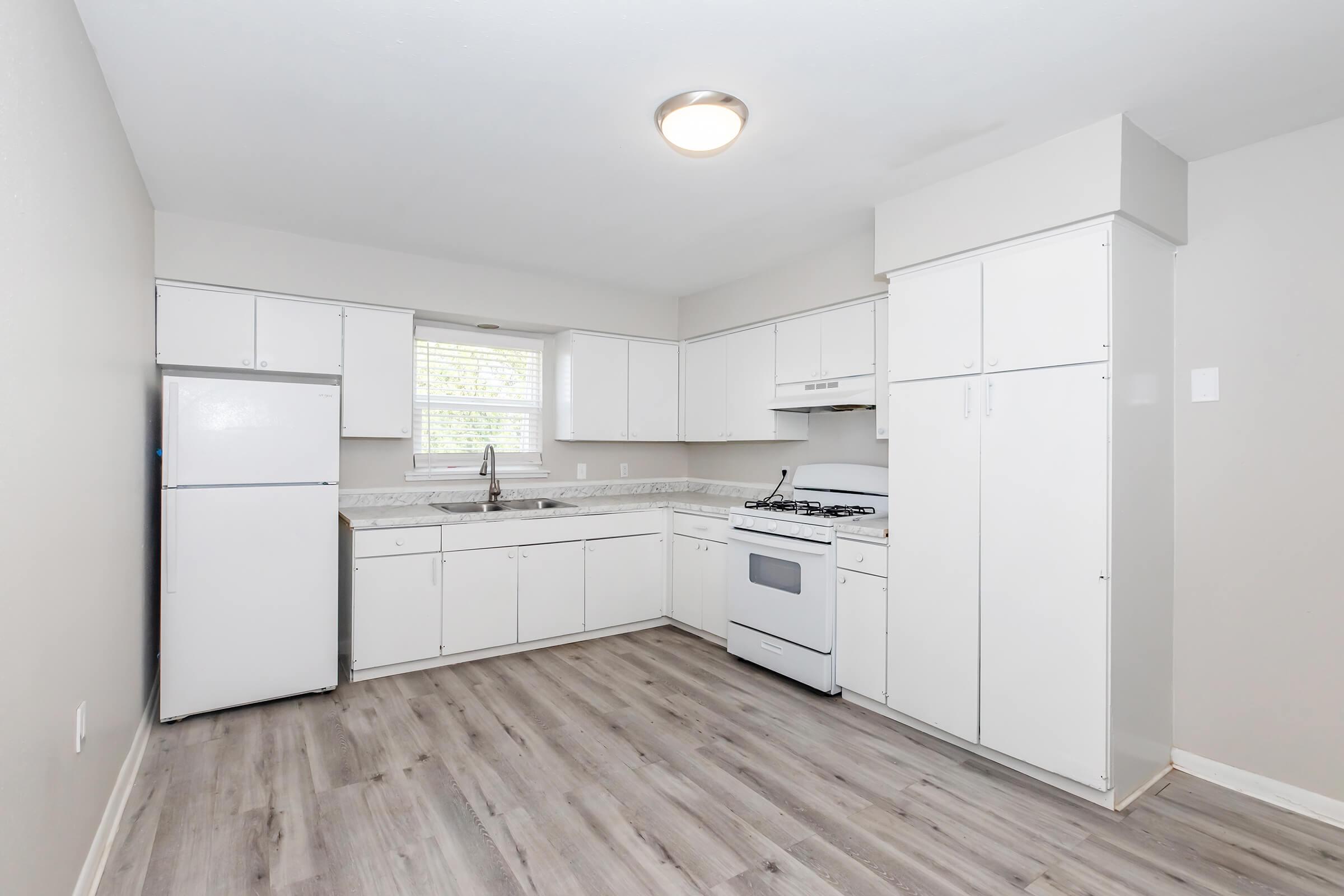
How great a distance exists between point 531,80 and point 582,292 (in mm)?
2549

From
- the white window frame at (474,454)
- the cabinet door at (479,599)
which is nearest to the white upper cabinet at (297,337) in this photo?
the white window frame at (474,454)

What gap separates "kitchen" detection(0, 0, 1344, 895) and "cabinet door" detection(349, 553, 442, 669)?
0.02 metres

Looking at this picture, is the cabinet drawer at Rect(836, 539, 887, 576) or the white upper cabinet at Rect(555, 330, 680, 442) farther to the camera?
the white upper cabinet at Rect(555, 330, 680, 442)

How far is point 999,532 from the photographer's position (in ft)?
8.67

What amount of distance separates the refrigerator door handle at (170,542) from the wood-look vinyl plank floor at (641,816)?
26.0 inches

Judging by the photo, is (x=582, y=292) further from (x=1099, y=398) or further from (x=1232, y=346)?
(x=1232, y=346)

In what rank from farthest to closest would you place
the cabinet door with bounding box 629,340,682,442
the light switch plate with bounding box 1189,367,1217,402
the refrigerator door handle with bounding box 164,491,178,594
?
1. the cabinet door with bounding box 629,340,682,442
2. the refrigerator door handle with bounding box 164,491,178,594
3. the light switch plate with bounding box 1189,367,1217,402

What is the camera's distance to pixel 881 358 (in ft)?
11.3

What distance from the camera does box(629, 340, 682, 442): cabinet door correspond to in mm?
4875

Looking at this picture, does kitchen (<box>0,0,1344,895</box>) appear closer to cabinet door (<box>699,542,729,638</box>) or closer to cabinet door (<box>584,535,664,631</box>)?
cabinet door (<box>699,542,729,638</box>)

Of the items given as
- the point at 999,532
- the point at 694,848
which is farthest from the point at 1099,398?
the point at 694,848

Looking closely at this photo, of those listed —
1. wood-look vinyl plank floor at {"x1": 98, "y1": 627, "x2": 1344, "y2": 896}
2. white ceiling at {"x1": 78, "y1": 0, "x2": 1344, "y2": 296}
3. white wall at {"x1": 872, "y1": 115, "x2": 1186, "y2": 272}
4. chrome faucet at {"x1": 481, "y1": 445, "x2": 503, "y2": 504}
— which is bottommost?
wood-look vinyl plank floor at {"x1": 98, "y1": 627, "x2": 1344, "y2": 896}

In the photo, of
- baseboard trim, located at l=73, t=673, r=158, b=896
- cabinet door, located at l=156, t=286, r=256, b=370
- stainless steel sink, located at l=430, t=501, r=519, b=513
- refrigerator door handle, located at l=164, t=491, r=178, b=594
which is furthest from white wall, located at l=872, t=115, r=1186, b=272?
baseboard trim, located at l=73, t=673, r=158, b=896

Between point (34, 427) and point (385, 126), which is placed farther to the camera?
point (385, 126)
